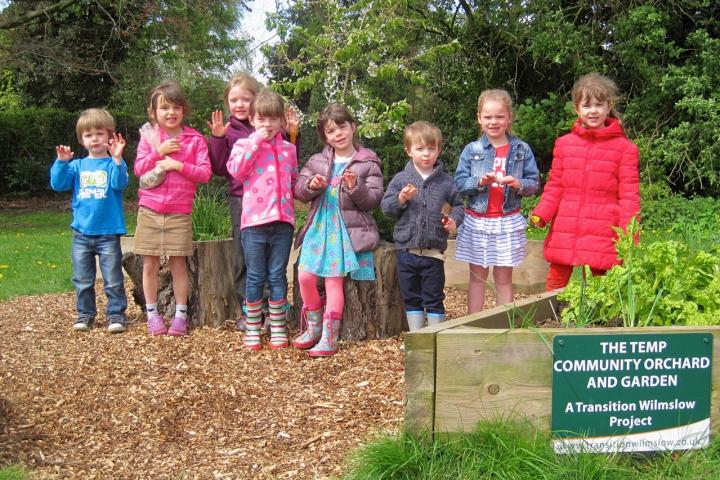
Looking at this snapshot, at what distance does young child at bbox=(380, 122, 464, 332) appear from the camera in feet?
14.3

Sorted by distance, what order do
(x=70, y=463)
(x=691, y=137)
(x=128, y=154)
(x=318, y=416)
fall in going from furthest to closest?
(x=128, y=154)
(x=691, y=137)
(x=318, y=416)
(x=70, y=463)

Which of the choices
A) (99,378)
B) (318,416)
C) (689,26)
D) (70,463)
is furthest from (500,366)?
(689,26)

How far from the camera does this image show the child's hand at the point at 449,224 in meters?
4.24

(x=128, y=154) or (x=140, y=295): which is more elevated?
(x=128, y=154)

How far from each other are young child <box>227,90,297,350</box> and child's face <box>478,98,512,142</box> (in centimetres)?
123

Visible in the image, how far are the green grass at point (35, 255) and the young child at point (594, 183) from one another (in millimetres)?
5015

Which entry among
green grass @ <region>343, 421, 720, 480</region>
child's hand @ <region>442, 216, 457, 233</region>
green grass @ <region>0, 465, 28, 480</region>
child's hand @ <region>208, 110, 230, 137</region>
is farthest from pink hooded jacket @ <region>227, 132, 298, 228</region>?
green grass @ <region>343, 421, 720, 480</region>

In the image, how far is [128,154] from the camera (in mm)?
19266

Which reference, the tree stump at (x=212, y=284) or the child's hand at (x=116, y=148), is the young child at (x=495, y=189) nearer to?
the tree stump at (x=212, y=284)

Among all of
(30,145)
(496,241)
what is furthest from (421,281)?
(30,145)

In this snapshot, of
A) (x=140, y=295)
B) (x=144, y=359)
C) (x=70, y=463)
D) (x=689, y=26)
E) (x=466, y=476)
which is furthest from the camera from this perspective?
(x=689, y=26)

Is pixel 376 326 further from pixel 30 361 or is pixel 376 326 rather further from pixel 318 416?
pixel 30 361

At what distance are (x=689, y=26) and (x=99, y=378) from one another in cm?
1049

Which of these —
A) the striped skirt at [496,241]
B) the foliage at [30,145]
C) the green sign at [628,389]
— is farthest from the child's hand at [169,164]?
the foliage at [30,145]
